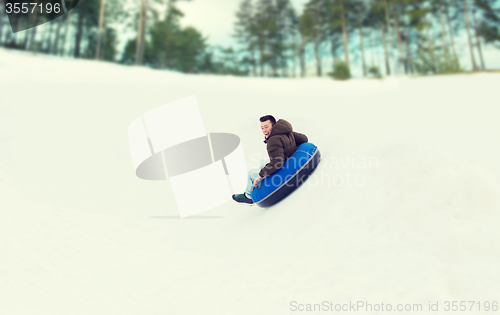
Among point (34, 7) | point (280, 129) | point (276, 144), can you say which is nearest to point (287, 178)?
point (276, 144)

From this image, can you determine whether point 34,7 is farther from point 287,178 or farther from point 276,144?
point 287,178

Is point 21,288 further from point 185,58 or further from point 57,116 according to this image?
point 185,58

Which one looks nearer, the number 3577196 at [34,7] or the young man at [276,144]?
the young man at [276,144]

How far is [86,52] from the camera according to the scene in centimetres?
3534

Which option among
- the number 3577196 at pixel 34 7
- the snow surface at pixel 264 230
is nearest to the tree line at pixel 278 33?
the number 3577196 at pixel 34 7

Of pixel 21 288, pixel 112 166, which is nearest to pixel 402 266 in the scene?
pixel 21 288

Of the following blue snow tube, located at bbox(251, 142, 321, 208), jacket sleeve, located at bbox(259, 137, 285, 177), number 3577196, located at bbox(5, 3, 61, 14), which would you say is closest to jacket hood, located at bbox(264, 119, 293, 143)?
jacket sleeve, located at bbox(259, 137, 285, 177)

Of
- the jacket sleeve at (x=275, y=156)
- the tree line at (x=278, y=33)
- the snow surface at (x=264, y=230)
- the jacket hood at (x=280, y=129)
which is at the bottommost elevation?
the snow surface at (x=264, y=230)

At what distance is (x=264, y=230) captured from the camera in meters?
3.56

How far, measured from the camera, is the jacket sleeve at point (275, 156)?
3.84 m

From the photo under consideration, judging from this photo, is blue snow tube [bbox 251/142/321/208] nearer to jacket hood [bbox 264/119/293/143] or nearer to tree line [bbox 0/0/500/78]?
jacket hood [bbox 264/119/293/143]

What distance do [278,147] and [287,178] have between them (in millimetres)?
470

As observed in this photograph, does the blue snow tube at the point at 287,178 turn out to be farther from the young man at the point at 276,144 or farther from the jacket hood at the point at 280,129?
the jacket hood at the point at 280,129

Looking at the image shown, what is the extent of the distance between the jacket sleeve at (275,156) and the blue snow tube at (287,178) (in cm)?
10
